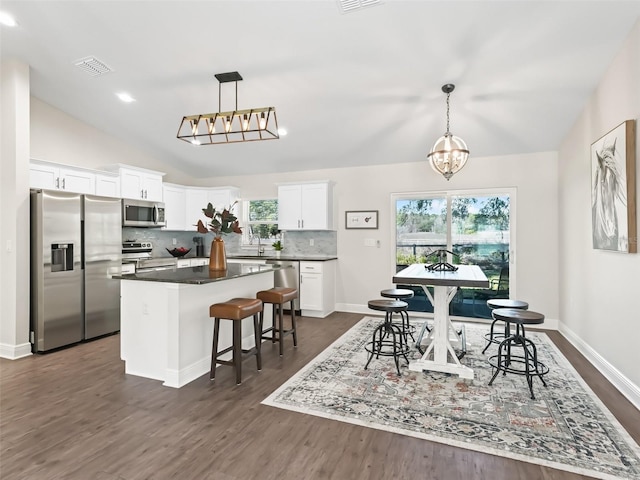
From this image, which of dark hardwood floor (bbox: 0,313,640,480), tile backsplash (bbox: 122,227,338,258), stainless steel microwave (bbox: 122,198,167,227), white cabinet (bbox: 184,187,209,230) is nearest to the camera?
dark hardwood floor (bbox: 0,313,640,480)

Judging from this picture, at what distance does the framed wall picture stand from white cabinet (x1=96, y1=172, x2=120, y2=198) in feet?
11.6

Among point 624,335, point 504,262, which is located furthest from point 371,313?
point 624,335

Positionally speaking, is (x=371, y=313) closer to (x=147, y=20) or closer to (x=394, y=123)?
(x=394, y=123)

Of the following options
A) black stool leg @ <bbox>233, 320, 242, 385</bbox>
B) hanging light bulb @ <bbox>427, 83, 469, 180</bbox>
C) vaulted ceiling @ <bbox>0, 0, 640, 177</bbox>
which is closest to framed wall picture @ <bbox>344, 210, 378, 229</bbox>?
vaulted ceiling @ <bbox>0, 0, 640, 177</bbox>

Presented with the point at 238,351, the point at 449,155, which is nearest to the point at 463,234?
the point at 449,155

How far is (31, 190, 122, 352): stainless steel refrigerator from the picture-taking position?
12.6 ft

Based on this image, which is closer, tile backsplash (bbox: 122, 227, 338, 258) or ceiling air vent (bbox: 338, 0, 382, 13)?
ceiling air vent (bbox: 338, 0, 382, 13)

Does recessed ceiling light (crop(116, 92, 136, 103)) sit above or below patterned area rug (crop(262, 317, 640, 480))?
above

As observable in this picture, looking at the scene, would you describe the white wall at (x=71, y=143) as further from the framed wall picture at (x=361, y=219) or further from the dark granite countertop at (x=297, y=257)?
the framed wall picture at (x=361, y=219)

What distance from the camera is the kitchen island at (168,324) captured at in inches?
118

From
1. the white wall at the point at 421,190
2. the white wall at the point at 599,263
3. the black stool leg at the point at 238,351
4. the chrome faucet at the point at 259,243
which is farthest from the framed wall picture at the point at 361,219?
the black stool leg at the point at 238,351

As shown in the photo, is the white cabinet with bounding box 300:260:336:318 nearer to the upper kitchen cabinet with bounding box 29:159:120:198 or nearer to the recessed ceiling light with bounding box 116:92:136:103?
the upper kitchen cabinet with bounding box 29:159:120:198

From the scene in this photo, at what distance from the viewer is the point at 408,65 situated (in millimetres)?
3301

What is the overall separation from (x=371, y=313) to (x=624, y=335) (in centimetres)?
337
